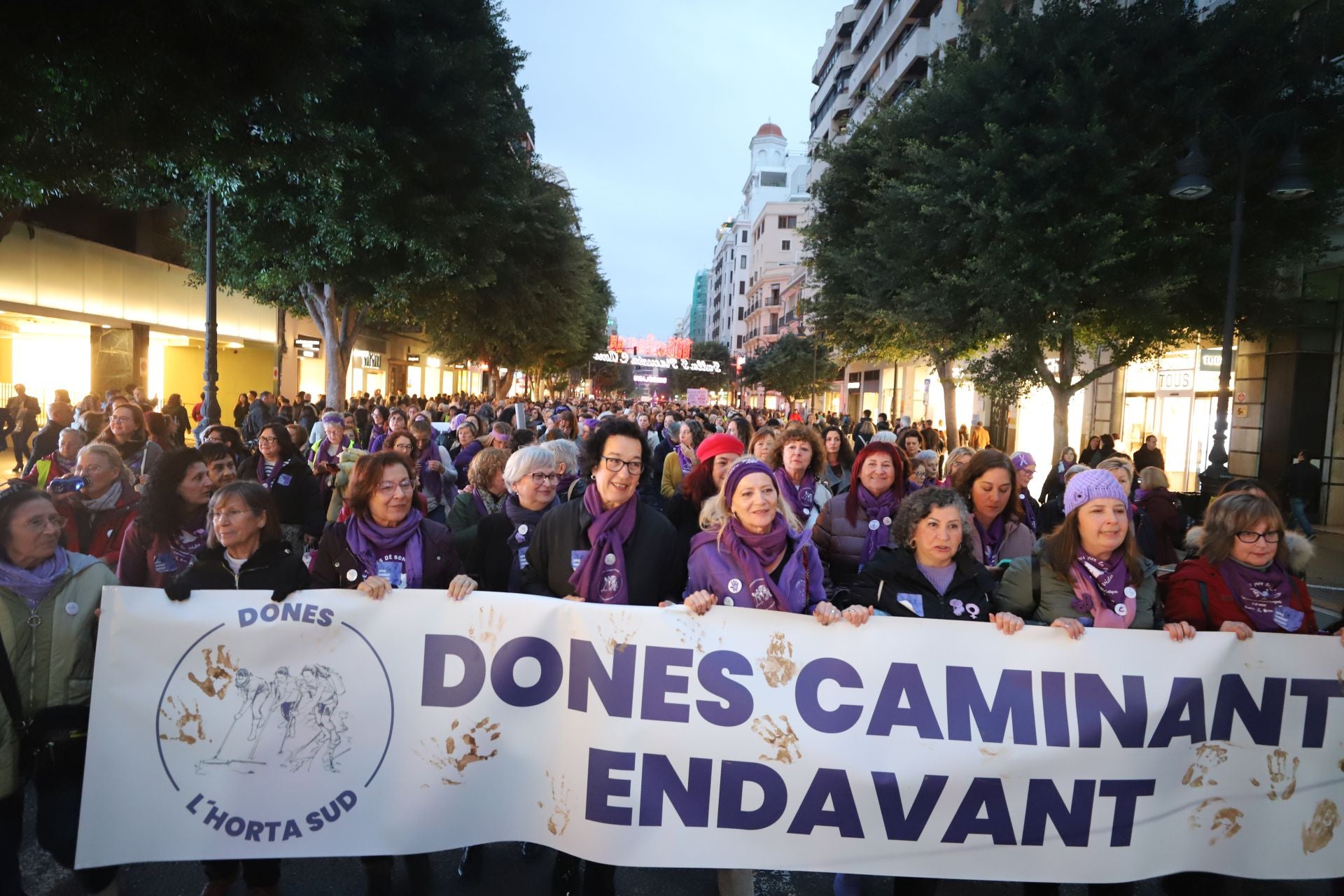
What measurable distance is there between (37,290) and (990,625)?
21.4 metres

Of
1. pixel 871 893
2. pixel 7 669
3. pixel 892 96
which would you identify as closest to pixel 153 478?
pixel 7 669

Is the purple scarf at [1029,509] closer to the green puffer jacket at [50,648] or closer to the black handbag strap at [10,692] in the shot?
the green puffer jacket at [50,648]

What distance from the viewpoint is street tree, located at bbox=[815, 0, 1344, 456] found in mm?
13312

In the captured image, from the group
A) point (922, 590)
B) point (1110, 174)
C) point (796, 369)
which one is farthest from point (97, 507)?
point (796, 369)

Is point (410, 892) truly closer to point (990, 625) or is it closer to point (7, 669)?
point (7, 669)

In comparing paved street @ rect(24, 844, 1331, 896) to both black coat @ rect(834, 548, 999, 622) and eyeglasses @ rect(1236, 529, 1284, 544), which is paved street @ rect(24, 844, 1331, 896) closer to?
black coat @ rect(834, 548, 999, 622)

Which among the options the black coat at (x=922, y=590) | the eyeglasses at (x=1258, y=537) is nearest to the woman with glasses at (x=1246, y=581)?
the eyeglasses at (x=1258, y=537)

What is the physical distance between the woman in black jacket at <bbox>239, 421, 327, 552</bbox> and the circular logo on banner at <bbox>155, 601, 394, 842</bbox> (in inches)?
124

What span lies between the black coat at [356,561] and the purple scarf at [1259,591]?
343 centimetres

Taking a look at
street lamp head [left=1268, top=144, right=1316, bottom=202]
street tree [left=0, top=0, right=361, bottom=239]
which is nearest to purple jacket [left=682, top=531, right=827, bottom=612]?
street tree [left=0, top=0, right=361, bottom=239]

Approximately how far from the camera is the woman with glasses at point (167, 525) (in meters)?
3.92

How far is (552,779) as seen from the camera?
10.5ft

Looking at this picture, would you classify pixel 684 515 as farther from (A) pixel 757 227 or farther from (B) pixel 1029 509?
(A) pixel 757 227

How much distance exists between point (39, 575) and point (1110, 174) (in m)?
15.0
